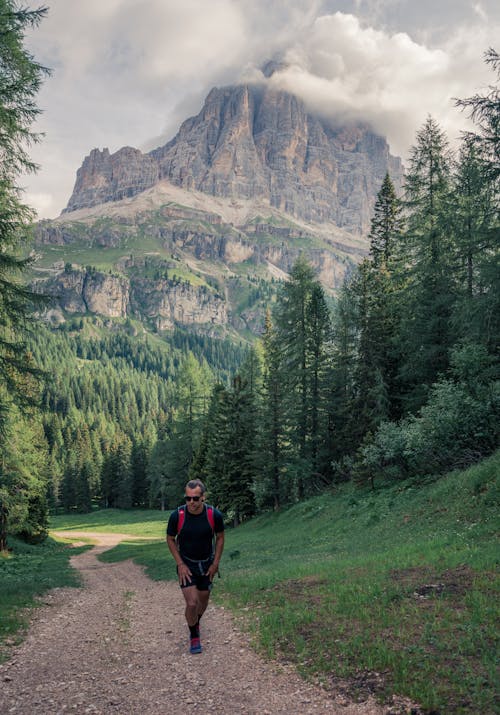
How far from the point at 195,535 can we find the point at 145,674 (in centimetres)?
211

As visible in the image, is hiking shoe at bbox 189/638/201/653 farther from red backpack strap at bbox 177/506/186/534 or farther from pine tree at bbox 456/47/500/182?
Result: pine tree at bbox 456/47/500/182

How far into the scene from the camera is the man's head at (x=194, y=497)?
24.4 ft

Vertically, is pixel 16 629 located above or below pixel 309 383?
below

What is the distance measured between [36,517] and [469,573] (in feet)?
125

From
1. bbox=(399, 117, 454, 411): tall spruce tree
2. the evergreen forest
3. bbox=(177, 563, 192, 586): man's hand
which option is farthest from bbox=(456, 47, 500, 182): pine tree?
bbox=(177, 563, 192, 586): man's hand

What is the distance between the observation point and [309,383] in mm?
34906

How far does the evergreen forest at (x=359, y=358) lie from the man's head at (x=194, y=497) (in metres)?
8.77

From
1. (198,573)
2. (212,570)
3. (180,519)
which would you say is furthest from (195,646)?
(180,519)

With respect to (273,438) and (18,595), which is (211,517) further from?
Answer: (273,438)

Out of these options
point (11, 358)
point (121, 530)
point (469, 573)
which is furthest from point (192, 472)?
point (469, 573)

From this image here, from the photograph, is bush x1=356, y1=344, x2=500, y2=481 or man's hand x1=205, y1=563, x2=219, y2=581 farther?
bush x1=356, y1=344, x2=500, y2=481

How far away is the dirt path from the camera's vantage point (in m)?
5.69

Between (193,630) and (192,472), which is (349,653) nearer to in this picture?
(193,630)

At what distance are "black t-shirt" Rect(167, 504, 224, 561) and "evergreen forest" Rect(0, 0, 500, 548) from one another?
8700 mm
